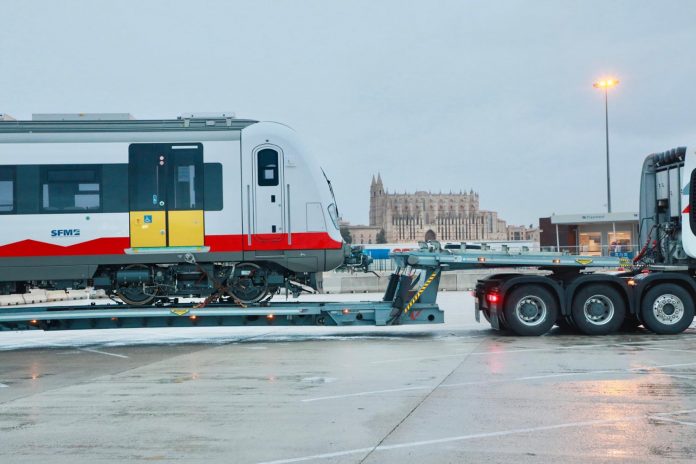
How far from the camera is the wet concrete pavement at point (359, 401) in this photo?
6.65m

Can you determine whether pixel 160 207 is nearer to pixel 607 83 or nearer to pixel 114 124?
pixel 114 124

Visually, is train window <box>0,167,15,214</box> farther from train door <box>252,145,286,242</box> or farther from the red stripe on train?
train door <box>252,145,286,242</box>

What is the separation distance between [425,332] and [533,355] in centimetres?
480

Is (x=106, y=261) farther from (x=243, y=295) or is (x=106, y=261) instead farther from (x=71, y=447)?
(x=71, y=447)

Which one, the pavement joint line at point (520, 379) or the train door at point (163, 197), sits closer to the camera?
the pavement joint line at point (520, 379)

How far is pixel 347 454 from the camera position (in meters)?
6.49

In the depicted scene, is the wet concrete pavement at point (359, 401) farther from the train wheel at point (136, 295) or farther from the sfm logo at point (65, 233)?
the sfm logo at point (65, 233)

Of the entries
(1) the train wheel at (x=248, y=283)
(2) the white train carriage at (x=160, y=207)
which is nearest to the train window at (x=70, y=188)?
(2) the white train carriage at (x=160, y=207)

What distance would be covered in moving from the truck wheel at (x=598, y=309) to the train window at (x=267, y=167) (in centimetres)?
648

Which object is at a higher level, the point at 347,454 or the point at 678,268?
the point at 678,268

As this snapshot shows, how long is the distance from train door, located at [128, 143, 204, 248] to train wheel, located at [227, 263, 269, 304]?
103cm

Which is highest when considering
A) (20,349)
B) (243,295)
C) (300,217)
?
(300,217)

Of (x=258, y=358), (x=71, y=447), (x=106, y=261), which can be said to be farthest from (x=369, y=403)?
(x=106, y=261)

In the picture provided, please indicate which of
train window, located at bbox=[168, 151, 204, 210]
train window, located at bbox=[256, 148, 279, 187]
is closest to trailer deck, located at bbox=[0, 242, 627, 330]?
train window, located at bbox=[168, 151, 204, 210]
